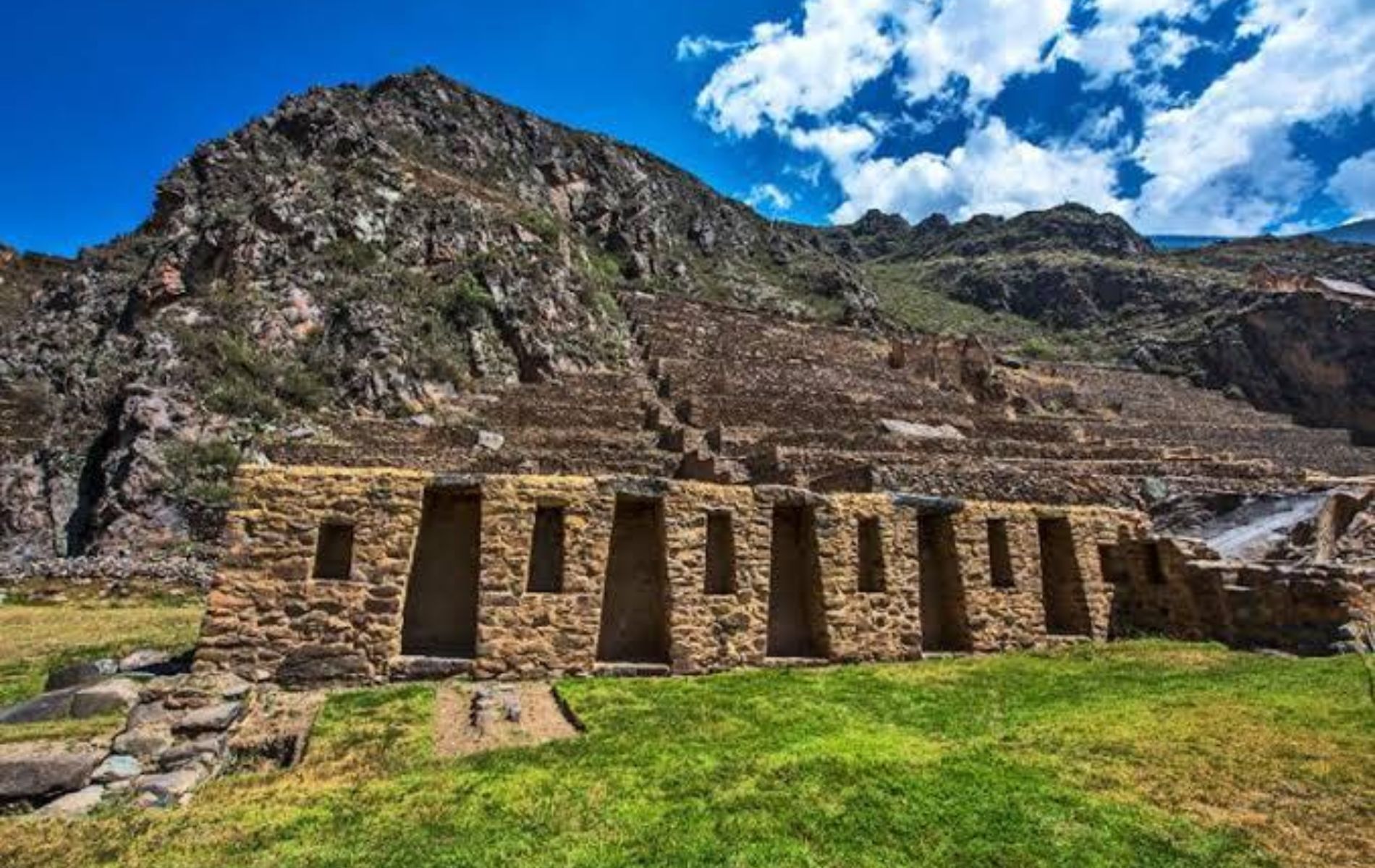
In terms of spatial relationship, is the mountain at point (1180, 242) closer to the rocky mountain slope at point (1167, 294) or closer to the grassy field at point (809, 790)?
the rocky mountain slope at point (1167, 294)

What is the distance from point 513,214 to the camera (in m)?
44.4

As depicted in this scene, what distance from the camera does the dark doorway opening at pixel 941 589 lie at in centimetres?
990

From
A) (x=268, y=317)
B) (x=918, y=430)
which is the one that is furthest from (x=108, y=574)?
(x=918, y=430)

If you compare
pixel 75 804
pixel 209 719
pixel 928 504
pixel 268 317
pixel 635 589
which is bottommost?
pixel 75 804

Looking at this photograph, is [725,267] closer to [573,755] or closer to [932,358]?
[932,358]

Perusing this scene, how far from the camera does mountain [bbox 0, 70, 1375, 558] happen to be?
2289 cm

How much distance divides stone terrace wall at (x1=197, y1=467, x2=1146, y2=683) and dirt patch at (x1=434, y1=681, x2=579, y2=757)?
543 millimetres

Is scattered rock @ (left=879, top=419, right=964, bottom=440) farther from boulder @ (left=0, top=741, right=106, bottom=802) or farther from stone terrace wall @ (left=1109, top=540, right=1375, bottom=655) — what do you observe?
boulder @ (left=0, top=741, right=106, bottom=802)

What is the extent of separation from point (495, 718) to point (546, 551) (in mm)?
2526

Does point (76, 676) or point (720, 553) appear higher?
point (720, 553)

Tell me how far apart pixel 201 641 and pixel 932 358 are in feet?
118

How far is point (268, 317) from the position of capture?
27.8m

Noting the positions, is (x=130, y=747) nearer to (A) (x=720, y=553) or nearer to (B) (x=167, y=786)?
(B) (x=167, y=786)

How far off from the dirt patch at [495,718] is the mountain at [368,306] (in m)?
16.9
